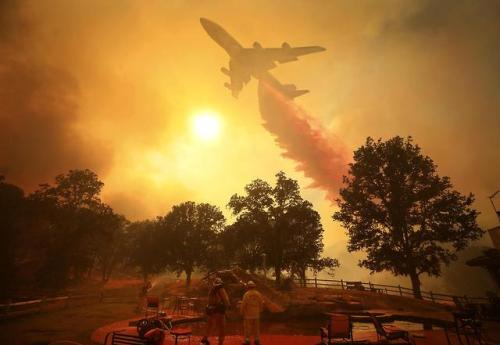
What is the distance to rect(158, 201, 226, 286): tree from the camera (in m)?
50.4

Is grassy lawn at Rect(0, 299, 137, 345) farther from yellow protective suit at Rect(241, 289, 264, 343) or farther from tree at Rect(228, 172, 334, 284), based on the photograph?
tree at Rect(228, 172, 334, 284)

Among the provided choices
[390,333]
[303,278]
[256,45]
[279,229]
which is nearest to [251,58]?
[256,45]

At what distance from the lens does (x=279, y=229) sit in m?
41.6

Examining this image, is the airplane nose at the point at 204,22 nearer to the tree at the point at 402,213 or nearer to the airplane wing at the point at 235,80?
the airplane wing at the point at 235,80

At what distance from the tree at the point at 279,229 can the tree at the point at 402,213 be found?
1185cm

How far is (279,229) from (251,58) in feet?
88.2

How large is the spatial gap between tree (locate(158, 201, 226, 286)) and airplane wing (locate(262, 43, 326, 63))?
30.8 metres

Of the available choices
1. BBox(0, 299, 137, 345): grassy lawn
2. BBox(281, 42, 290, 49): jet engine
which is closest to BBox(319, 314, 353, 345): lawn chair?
BBox(0, 299, 137, 345): grassy lawn

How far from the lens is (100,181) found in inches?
1822

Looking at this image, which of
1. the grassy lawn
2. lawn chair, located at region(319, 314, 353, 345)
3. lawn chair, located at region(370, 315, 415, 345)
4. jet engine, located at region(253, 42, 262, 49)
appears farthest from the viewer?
jet engine, located at region(253, 42, 262, 49)

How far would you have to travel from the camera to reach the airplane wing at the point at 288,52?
41.3 m

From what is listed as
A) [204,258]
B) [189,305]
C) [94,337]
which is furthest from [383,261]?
[204,258]

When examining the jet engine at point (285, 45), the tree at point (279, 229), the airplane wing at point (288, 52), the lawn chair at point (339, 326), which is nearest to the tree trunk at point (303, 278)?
the tree at point (279, 229)

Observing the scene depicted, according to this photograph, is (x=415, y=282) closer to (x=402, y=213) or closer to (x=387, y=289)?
(x=402, y=213)
